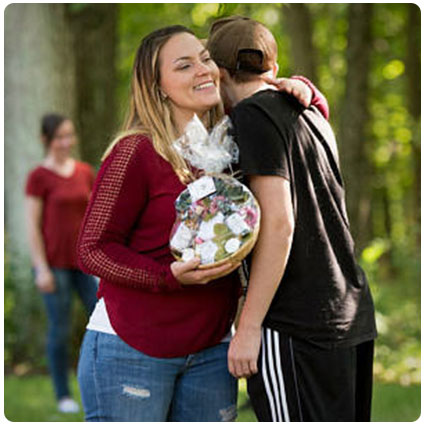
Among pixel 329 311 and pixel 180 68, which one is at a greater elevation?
pixel 180 68

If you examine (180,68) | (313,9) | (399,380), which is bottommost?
(399,380)

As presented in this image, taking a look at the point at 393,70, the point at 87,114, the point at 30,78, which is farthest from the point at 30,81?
the point at 393,70

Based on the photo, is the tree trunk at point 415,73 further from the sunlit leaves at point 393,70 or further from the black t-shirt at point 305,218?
the black t-shirt at point 305,218

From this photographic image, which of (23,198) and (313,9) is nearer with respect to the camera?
(23,198)

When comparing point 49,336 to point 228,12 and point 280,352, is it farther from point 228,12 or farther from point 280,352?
point 280,352

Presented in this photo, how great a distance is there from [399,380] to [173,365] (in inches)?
202

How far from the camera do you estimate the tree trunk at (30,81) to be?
22.3ft

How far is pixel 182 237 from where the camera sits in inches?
91.8

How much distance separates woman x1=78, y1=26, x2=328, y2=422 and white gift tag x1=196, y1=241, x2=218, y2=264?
0.08 metres

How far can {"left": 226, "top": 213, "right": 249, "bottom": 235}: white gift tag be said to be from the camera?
2254 millimetres

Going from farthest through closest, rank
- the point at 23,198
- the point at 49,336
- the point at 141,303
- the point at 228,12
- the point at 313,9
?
the point at 313,9, the point at 23,198, the point at 49,336, the point at 228,12, the point at 141,303

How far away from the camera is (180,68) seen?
2.55 meters

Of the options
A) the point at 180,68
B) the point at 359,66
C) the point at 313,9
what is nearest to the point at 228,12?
the point at 180,68

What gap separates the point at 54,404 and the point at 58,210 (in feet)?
5.26
